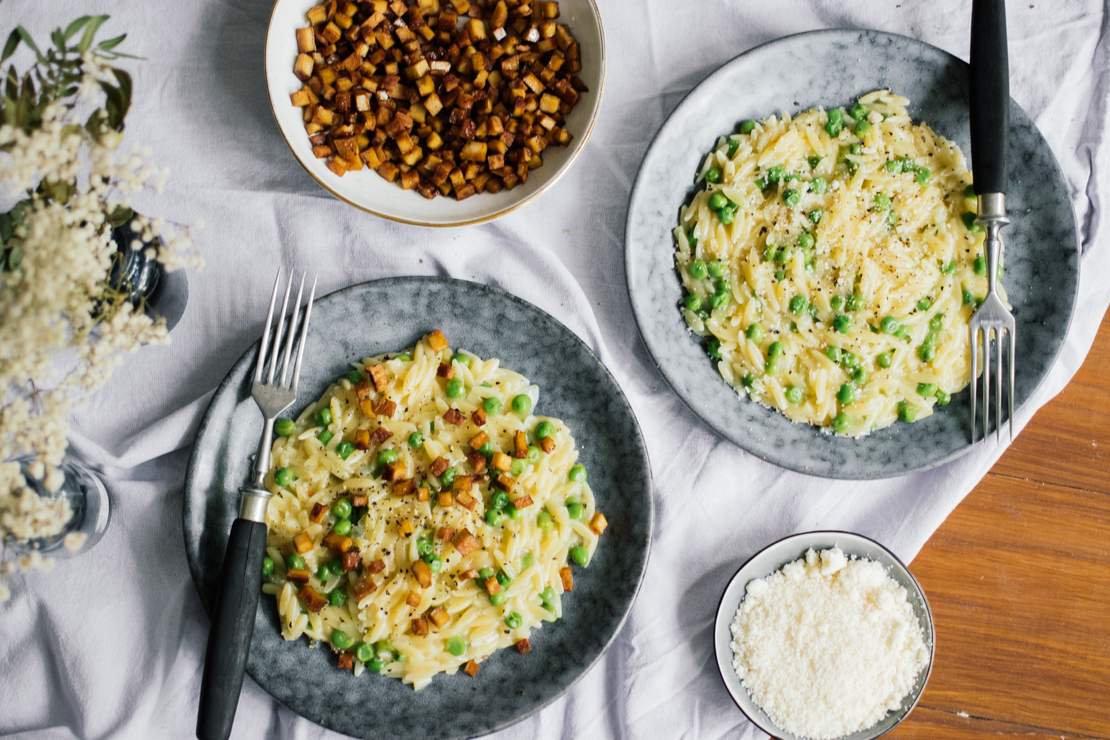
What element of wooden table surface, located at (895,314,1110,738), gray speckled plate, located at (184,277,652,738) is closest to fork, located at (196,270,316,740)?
gray speckled plate, located at (184,277,652,738)

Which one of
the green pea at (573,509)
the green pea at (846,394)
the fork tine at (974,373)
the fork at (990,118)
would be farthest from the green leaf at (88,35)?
the fork tine at (974,373)

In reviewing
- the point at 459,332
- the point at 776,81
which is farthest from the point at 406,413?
the point at 776,81

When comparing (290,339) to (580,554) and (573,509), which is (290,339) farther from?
(580,554)

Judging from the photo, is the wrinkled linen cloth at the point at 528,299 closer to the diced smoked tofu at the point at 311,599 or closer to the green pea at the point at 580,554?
the green pea at the point at 580,554

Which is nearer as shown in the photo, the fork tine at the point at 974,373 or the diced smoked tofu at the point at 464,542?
the diced smoked tofu at the point at 464,542

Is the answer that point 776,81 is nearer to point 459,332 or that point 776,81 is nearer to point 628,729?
point 459,332

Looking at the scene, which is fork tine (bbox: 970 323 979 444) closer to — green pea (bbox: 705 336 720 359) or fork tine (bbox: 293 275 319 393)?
green pea (bbox: 705 336 720 359)
